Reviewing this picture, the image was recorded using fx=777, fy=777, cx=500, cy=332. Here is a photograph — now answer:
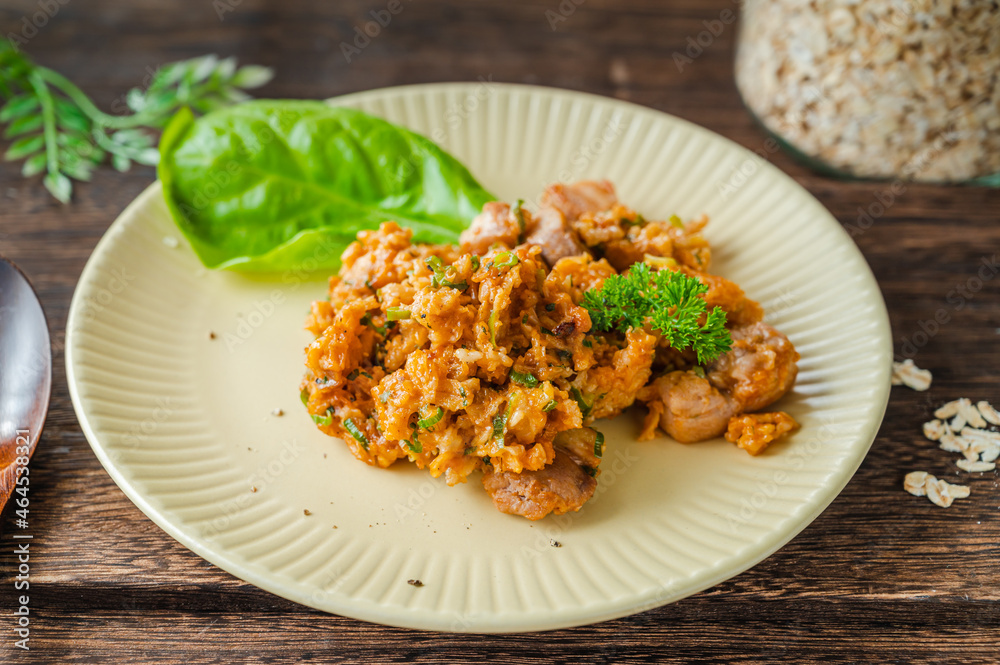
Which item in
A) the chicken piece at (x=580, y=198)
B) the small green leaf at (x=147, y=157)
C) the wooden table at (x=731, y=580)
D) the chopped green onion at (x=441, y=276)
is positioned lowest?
the wooden table at (x=731, y=580)

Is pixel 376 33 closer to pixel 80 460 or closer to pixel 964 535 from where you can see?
pixel 80 460

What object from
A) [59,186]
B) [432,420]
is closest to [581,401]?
[432,420]

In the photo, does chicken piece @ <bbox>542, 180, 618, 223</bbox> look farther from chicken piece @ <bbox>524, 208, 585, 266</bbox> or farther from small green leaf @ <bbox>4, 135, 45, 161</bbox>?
small green leaf @ <bbox>4, 135, 45, 161</bbox>

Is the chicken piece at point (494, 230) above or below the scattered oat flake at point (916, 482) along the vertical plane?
above

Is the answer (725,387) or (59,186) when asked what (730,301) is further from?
(59,186)

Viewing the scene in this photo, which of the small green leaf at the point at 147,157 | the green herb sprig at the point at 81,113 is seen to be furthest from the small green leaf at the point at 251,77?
the small green leaf at the point at 147,157

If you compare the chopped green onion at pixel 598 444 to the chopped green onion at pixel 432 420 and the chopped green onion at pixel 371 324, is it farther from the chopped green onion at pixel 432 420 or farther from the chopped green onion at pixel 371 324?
the chopped green onion at pixel 371 324

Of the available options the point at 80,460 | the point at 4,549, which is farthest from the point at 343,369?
the point at 4,549
